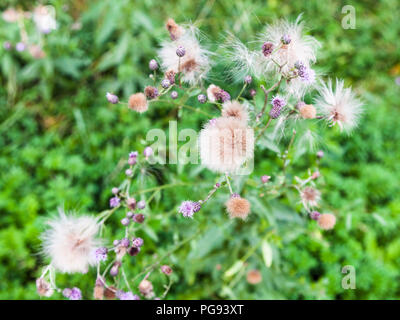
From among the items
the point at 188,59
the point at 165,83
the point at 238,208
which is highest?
the point at 188,59

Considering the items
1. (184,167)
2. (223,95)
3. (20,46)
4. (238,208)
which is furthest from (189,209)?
(20,46)

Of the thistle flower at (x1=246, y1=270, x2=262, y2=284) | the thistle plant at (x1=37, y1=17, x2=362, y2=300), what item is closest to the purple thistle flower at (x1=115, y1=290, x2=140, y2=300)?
the thistle plant at (x1=37, y1=17, x2=362, y2=300)

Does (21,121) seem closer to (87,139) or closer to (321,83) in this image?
(87,139)

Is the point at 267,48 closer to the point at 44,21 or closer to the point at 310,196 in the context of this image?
the point at 310,196

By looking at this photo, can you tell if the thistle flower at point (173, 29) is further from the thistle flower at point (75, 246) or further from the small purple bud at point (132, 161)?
the thistle flower at point (75, 246)

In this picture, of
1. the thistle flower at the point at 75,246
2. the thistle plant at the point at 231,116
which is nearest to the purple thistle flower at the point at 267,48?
the thistle plant at the point at 231,116

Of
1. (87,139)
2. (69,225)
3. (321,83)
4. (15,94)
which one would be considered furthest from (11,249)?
(321,83)

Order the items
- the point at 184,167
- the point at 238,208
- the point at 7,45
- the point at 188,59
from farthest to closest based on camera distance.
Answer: the point at 7,45
the point at 184,167
the point at 188,59
the point at 238,208
